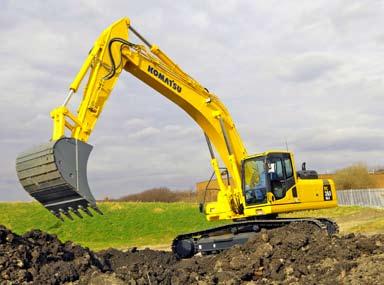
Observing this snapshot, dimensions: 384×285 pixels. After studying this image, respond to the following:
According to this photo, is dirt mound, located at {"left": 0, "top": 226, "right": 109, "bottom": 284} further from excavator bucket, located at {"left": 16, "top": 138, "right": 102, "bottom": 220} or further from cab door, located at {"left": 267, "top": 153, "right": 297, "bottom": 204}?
cab door, located at {"left": 267, "top": 153, "right": 297, "bottom": 204}

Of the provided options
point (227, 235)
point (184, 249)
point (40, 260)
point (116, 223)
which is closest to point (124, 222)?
point (116, 223)

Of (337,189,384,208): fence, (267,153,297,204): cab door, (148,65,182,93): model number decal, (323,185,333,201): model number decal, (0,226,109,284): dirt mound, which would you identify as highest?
(148,65,182,93): model number decal

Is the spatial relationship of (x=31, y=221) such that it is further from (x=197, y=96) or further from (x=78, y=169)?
(x=78, y=169)

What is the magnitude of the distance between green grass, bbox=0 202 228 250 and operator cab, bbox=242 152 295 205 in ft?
56.6

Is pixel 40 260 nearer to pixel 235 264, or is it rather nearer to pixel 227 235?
pixel 235 264

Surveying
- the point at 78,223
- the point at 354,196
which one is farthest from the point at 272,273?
the point at 354,196

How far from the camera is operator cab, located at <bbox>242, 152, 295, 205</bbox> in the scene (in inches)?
486

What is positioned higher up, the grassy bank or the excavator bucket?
the excavator bucket

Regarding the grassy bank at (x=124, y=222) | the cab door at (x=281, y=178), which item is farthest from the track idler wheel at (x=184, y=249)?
the grassy bank at (x=124, y=222)

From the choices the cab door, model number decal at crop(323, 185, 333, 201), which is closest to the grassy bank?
model number decal at crop(323, 185, 333, 201)

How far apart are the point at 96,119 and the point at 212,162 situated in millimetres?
3920

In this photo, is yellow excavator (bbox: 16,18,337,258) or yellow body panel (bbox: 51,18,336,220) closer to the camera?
yellow excavator (bbox: 16,18,337,258)

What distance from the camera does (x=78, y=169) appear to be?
9211 millimetres

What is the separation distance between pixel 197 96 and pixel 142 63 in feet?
6.08
